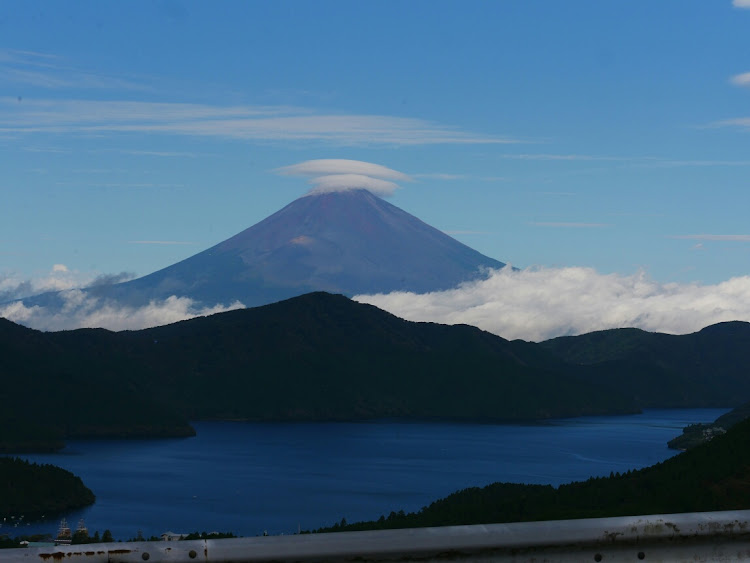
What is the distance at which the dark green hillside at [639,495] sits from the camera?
12175 cm

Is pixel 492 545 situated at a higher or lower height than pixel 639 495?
higher

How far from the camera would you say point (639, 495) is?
456 ft

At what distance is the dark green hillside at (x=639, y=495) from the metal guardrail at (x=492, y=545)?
367ft

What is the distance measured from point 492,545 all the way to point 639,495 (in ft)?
462

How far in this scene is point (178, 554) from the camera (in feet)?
19.8

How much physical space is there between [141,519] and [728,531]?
647 feet

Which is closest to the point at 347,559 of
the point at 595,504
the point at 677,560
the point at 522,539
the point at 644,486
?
the point at 522,539

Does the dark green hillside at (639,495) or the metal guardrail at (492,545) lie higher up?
the metal guardrail at (492,545)

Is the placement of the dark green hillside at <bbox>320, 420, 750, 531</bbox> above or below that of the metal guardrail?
below

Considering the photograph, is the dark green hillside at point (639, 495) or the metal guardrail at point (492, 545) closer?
the metal guardrail at point (492, 545)

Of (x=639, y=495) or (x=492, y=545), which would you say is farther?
(x=639, y=495)

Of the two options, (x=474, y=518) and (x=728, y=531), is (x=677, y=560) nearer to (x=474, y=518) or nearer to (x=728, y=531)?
(x=728, y=531)

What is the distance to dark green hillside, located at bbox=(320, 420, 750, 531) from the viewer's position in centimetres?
12175

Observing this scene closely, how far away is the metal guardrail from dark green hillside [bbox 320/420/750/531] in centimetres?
11173
